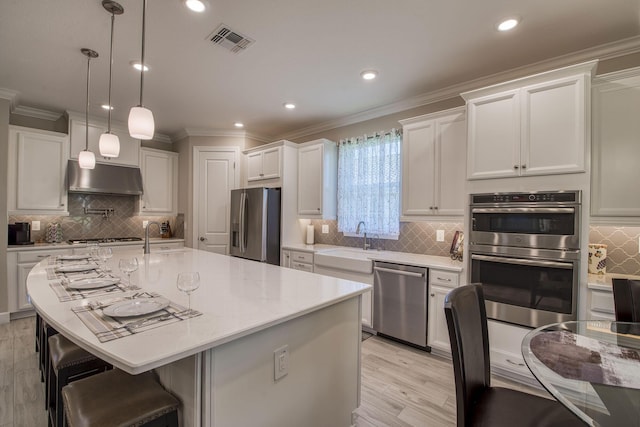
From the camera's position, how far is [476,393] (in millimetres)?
1272

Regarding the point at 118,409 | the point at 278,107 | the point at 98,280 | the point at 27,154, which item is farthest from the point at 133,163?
the point at 118,409

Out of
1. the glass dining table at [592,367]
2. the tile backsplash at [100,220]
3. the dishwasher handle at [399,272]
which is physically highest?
the tile backsplash at [100,220]

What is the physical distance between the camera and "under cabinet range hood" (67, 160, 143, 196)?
3.93m

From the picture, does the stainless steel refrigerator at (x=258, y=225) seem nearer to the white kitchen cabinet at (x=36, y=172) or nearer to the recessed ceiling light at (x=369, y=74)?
the recessed ceiling light at (x=369, y=74)

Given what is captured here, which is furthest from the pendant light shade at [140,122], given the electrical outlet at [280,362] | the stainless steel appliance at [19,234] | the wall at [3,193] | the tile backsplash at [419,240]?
the stainless steel appliance at [19,234]

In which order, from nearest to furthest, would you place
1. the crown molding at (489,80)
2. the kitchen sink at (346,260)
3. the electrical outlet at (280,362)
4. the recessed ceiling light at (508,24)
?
the electrical outlet at (280,362), the recessed ceiling light at (508,24), the crown molding at (489,80), the kitchen sink at (346,260)

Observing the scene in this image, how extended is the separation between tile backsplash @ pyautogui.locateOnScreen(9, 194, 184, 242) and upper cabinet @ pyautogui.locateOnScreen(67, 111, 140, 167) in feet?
2.30

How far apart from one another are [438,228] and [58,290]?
3218 mm

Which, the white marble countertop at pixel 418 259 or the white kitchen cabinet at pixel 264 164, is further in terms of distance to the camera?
the white kitchen cabinet at pixel 264 164

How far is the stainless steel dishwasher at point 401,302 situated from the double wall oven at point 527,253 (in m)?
0.53

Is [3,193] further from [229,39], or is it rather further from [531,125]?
[531,125]

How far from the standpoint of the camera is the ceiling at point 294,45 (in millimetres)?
1916

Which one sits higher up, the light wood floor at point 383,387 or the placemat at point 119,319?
the placemat at point 119,319

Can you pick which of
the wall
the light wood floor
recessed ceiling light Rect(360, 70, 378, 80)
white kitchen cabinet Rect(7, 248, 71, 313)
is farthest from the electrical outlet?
the wall
